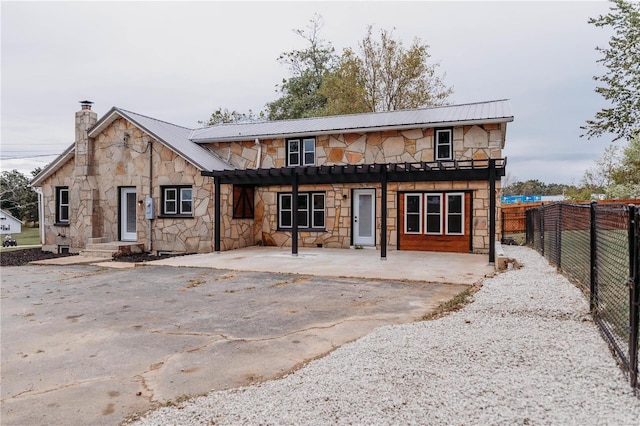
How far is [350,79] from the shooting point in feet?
80.4

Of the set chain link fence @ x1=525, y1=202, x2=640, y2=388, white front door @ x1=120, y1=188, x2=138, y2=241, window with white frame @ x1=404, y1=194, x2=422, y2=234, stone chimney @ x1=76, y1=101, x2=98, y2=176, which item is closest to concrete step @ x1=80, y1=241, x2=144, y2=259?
white front door @ x1=120, y1=188, x2=138, y2=241

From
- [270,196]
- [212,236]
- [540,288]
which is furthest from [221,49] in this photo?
[540,288]

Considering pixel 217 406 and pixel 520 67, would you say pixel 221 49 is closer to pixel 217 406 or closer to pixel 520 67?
pixel 520 67

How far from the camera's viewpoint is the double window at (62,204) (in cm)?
1628

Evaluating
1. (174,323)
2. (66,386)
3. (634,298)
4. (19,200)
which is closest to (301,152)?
(174,323)

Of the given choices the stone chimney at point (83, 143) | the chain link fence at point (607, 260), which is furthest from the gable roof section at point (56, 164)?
the chain link fence at point (607, 260)

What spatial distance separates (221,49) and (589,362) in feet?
57.9

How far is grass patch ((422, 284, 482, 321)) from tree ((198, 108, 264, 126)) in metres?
25.8

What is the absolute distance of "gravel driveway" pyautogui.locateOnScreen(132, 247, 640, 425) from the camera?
269 cm

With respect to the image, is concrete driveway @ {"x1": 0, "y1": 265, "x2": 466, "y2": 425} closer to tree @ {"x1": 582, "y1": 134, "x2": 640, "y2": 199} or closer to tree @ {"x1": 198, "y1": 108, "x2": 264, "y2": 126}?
tree @ {"x1": 582, "y1": 134, "x2": 640, "y2": 199}

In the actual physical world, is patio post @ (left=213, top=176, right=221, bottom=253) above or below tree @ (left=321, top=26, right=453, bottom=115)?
below

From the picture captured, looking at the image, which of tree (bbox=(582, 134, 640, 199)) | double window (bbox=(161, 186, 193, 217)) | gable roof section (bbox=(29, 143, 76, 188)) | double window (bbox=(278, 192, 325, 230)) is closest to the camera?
double window (bbox=(161, 186, 193, 217))

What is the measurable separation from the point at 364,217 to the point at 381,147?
8.47 feet

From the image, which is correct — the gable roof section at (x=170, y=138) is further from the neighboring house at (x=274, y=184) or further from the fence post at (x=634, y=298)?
the fence post at (x=634, y=298)
